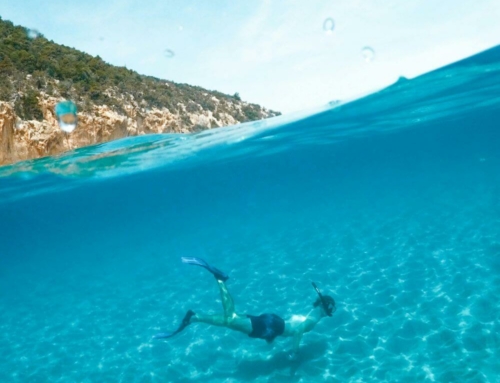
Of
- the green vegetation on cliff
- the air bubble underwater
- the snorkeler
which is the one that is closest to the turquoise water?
the snorkeler

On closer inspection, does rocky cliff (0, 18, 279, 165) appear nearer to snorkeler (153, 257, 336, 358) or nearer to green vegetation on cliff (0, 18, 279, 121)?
green vegetation on cliff (0, 18, 279, 121)

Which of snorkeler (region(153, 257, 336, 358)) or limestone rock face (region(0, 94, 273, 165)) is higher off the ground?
limestone rock face (region(0, 94, 273, 165))

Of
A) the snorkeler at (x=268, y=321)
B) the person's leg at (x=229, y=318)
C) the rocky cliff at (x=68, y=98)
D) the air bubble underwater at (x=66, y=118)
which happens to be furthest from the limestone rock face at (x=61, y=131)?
the person's leg at (x=229, y=318)

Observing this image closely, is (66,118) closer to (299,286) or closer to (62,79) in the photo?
(62,79)

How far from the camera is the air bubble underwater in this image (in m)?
25.5

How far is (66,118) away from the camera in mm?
25688

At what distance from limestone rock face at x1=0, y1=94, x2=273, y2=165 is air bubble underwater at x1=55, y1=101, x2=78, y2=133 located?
29cm

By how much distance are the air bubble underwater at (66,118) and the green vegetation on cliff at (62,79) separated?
0.88 meters

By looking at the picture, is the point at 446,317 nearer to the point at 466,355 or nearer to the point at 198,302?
the point at 466,355

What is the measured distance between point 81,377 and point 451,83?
22760 mm

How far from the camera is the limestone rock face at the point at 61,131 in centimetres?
2322

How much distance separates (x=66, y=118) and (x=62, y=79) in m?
4.35

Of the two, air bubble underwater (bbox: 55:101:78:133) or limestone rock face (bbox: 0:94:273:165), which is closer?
limestone rock face (bbox: 0:94:273:165)

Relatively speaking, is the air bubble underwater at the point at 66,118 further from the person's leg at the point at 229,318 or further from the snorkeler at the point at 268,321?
the person's leg at the point at 229,318
